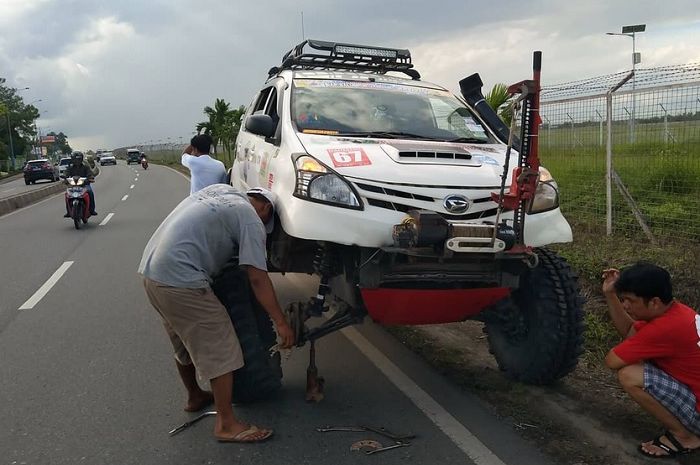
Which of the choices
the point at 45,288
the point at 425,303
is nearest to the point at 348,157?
the point at 425,303

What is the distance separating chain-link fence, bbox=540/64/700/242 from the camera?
6672 mm

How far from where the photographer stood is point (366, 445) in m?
3.48

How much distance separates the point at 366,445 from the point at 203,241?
1.47 meters

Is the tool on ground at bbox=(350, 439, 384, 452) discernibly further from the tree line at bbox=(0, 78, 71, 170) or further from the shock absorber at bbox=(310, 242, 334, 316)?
the tree line at bbox=(0, 78, 71, 170)

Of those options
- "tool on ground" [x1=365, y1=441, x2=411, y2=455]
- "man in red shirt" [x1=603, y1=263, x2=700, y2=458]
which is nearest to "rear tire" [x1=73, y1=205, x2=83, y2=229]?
"tool on ground" [x1=365, y1=441, x2=411, y2=455]

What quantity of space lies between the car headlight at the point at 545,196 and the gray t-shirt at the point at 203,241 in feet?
5.39

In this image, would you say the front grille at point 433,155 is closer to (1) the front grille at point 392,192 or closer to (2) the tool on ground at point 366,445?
(1) the front grille at point 392,192

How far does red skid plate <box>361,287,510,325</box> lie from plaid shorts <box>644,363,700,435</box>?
92 centimetres

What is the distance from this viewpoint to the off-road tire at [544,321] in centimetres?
395

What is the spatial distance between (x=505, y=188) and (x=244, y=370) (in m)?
1.94

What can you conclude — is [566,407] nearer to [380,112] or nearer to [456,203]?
[456,203]

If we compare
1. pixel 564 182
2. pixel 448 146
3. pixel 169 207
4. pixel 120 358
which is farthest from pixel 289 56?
pixel 169 207

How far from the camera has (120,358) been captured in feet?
16.4

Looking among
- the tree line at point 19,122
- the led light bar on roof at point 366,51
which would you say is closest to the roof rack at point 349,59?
the led light bar on roof at point 366,51
